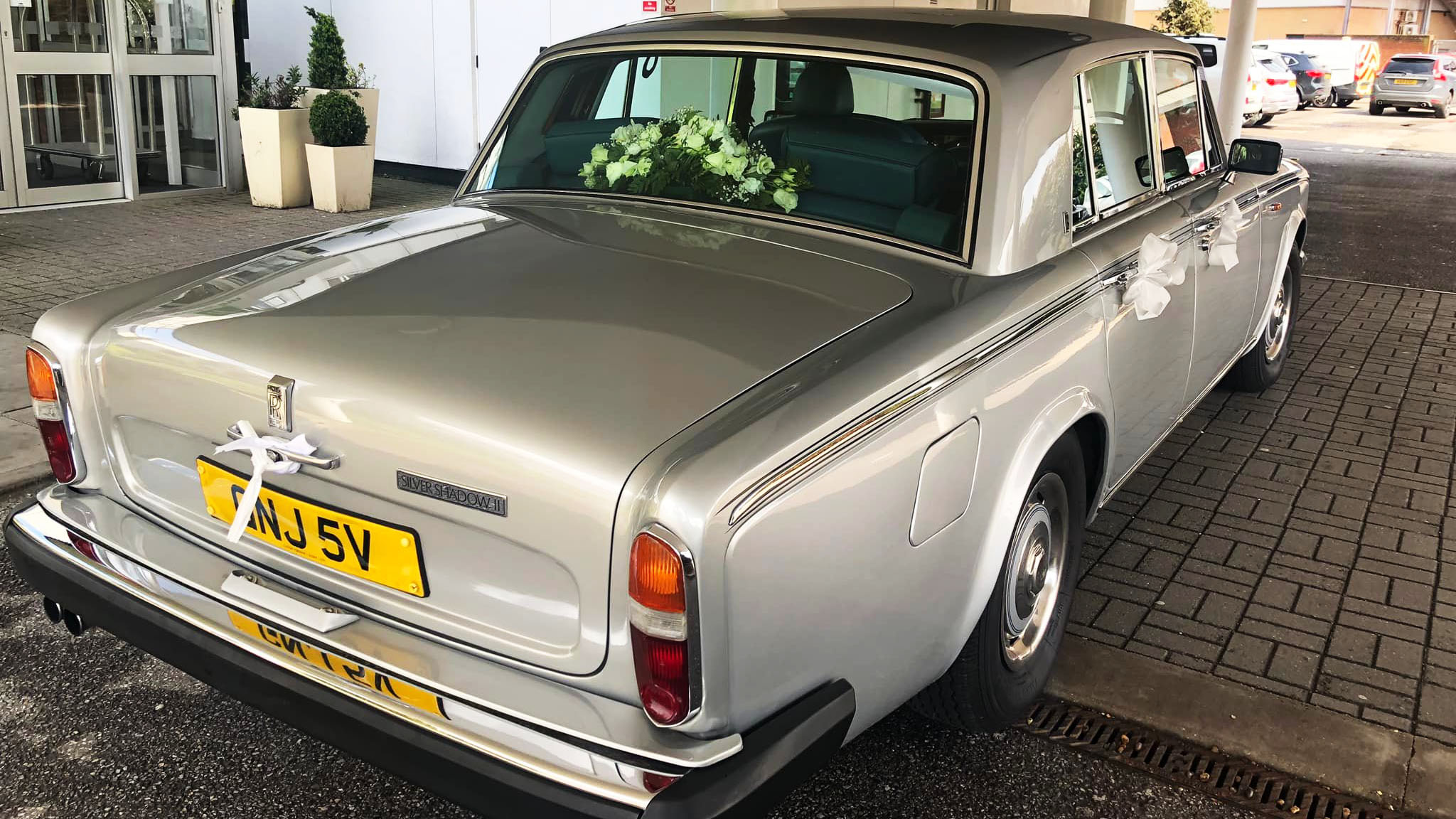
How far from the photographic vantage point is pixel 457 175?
12.5 m

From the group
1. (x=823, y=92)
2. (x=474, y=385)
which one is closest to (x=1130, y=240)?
(x=823, y=92)

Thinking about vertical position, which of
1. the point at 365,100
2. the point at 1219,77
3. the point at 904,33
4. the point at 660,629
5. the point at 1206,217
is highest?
the point at 1219,77

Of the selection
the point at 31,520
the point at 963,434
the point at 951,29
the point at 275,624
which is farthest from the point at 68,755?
the point at 951,29

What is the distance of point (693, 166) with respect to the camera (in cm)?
320

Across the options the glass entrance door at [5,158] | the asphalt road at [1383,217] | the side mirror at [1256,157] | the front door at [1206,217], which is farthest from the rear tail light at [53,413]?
the glass entrance door at [5,158]

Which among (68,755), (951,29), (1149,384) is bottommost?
(68,755)

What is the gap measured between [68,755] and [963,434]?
7.15 feet

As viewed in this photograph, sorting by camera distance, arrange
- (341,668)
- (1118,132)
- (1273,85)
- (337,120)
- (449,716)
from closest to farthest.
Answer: (449,716) < (341,668) < (1118,132) < (337,120) < (1273,85)

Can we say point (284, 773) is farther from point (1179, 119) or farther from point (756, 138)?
point (1179, 119)

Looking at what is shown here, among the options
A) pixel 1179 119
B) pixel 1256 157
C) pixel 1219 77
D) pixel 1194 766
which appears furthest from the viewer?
pixel 1219 77

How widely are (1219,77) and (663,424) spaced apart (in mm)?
20442

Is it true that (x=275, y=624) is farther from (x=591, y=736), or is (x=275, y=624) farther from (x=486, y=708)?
(x=591, y=736)

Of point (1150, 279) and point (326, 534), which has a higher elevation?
point (1150, 279)

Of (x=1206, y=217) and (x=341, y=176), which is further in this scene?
(x=341, y=176)
